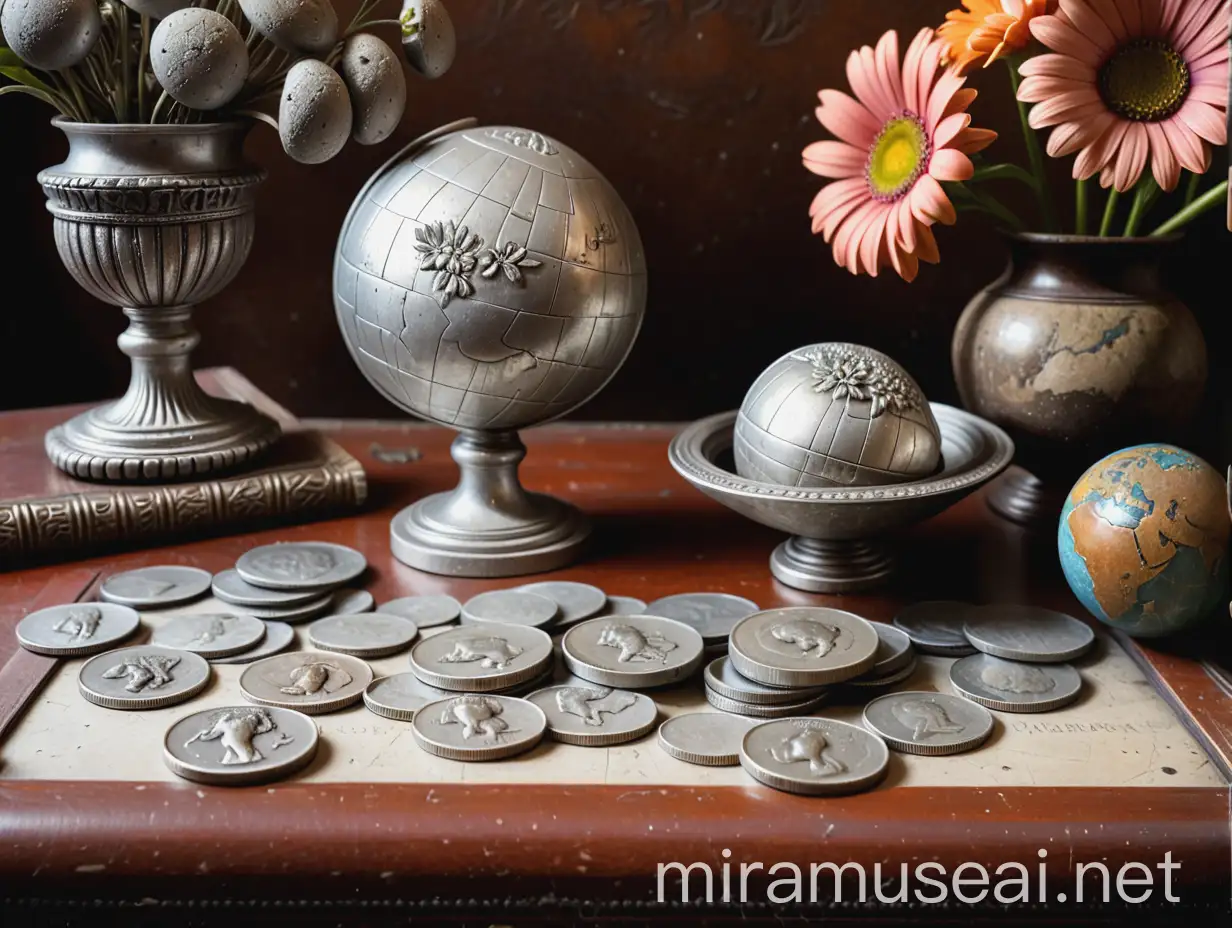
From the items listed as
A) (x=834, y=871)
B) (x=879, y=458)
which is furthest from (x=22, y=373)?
(x=834, y=871)

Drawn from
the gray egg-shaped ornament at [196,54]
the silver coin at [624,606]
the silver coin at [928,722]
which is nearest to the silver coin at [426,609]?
the silver coin at [624,606]

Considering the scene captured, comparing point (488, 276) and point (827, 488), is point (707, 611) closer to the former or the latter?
point (827, 488)

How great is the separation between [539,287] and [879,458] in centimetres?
29

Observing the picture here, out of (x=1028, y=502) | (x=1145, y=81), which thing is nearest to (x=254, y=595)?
(x=1028, y=502)

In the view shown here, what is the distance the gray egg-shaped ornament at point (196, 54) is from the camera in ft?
3.32

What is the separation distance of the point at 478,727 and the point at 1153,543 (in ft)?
1.54

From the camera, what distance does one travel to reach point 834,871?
2.44 ft

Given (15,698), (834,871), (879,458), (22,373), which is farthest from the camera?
(22,373)

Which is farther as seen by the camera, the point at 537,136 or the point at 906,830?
the point at 537,136

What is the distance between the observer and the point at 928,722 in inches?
33.6

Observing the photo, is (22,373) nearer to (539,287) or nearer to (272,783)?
(539,287)

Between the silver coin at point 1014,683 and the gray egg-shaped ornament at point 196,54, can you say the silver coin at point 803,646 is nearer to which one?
the silver coin at point 1014,683

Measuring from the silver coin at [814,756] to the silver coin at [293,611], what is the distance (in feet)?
1.21

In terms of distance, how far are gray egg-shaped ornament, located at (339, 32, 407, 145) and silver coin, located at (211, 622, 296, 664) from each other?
406mm
